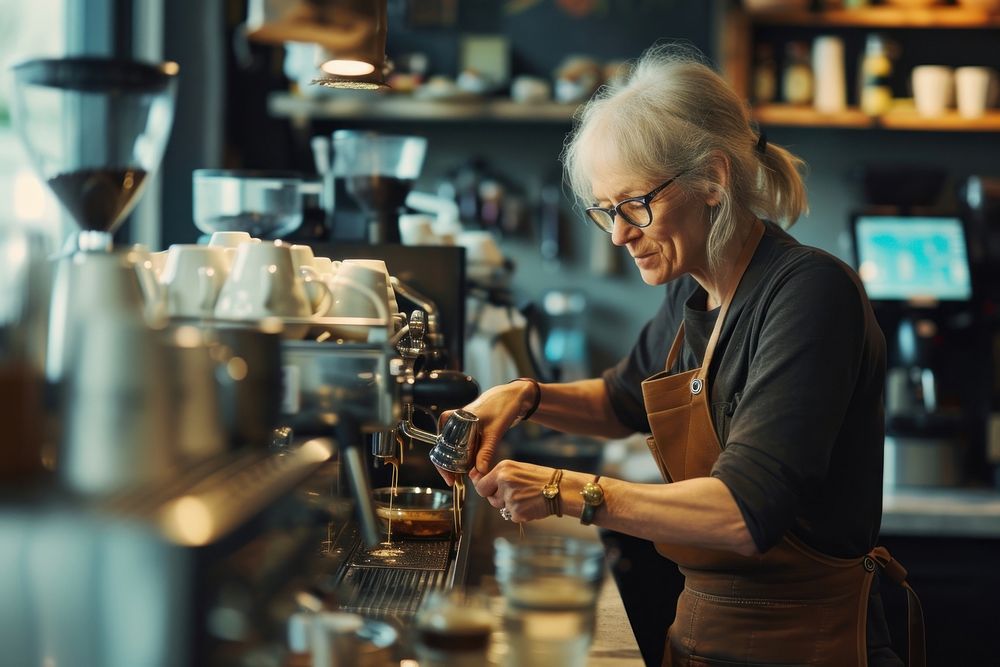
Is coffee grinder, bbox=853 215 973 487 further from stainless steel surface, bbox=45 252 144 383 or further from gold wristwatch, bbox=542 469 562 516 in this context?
stainless steel surface, bbox=45 252 144 383

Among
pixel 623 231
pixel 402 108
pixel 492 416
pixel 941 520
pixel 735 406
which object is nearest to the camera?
pixel 735 406

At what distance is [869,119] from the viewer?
150 inches

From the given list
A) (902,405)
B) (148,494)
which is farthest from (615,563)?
(148,494)

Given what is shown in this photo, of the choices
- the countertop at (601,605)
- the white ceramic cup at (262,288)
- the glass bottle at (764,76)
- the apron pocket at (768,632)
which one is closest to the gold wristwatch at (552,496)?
the countertop at (601,605)

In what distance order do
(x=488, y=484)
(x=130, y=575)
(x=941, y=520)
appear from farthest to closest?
1. (x=941, y=520)
2. (x=488, y=484)
3. (x=130, y=575)

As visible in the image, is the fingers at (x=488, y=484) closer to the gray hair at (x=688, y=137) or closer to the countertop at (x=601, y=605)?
the countertop at (x=601, y=605)

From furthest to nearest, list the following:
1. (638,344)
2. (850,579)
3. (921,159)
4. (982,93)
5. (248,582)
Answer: (921,159) → (982,93) → (638,344) → (850,579) → (248,582)

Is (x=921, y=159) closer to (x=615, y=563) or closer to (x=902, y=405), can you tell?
(x=902, y=405)

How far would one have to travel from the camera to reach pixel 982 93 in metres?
3.77

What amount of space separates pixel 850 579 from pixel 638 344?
2.18ft

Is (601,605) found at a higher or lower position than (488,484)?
lower

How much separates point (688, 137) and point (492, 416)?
1.90 feet

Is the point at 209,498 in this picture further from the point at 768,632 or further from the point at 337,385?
the point at 768,632

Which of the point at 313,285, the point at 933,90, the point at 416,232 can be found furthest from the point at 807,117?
the point at 313,285
